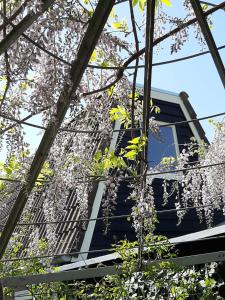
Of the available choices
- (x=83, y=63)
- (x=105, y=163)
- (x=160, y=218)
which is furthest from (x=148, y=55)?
(x=160, y=218)

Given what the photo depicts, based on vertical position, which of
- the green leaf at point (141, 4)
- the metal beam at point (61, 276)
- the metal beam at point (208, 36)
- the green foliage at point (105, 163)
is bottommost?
the metal beam at point (61, 276)

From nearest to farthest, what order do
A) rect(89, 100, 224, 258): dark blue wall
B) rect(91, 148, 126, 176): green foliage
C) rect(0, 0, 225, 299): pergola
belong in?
rect(0, 0, 225, 299): pergola, rect(91, 148, 126, 176): green foliage, rect(89, 100, 224, 258): dark blue wall

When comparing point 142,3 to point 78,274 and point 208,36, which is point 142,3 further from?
point 78,274

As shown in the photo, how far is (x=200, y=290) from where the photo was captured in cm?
315

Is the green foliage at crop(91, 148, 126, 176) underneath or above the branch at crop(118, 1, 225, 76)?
underneath

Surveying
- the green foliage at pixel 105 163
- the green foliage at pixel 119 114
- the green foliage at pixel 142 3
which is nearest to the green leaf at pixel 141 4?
the green foliage at pixel 142 3

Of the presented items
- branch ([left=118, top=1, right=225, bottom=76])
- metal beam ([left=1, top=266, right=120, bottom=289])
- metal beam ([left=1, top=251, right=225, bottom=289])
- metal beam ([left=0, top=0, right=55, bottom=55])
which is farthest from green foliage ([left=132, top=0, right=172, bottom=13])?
metal beam ([left=1, top=266, right=120, bottom=289])

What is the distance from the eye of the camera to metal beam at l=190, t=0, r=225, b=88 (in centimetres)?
191

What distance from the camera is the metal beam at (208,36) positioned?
191cm

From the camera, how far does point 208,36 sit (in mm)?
1986

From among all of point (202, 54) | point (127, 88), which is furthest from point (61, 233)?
point (202, 54)

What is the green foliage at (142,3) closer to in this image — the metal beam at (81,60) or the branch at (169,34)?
the branch at (169,34)

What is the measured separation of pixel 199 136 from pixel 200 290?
17.0ft

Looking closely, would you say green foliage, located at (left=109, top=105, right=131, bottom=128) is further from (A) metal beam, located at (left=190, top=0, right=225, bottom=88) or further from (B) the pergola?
(A) metal beam, located at (left=190, top=0, right=225, bottom=88)
